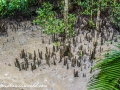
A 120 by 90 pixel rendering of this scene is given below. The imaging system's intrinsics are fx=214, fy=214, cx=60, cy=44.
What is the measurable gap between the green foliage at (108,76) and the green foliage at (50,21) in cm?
593

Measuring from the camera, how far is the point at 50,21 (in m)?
8.02

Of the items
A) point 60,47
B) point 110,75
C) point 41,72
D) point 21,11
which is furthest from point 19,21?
point 110,75

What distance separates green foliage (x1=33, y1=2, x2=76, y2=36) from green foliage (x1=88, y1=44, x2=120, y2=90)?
5.93 metres

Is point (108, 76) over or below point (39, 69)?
over

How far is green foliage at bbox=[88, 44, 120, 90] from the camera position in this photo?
1281 millimetres

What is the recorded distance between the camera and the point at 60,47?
6609mm

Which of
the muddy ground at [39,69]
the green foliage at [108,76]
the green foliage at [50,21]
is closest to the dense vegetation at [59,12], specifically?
the green foliage at [50,21]

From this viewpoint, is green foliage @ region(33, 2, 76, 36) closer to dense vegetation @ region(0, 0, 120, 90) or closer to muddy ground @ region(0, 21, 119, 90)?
dense vegetation @ region(0, 0, 120, 90)

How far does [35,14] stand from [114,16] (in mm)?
3219

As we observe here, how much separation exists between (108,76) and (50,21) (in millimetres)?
6804

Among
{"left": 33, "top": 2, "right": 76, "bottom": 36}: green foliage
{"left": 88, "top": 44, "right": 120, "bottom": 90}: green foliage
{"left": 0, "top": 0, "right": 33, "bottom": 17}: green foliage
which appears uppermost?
{"left": 88, "top": 44, "right": 120, "bottom": 90}: green foliage

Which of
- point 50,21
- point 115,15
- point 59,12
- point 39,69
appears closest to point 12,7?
point 50,21

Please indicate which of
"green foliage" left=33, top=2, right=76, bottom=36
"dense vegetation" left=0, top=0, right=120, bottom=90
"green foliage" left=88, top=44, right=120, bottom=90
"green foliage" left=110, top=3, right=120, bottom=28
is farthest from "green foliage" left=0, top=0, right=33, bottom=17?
"green foliage" left=88, top=44, right=120, bottom=90

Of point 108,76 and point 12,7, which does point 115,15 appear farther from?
point 108,76
